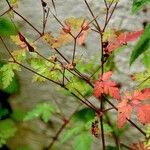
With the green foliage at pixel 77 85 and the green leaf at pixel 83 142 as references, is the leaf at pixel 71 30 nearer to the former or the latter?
the green foliage at pixel 77 85

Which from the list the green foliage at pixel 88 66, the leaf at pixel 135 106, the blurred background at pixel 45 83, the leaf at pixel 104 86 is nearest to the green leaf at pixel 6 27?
the blurred background at pixel 45 83

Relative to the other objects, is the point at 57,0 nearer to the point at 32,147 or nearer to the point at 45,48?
the point at 45,48

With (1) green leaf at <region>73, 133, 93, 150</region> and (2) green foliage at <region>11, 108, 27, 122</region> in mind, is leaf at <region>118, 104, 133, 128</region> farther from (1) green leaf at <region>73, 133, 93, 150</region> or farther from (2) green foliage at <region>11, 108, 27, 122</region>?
(2) green foliage at <region>11, 108, 27, 122</region>

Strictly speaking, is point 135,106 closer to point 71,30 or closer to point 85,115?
point 71,30

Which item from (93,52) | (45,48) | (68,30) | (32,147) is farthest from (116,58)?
(32,147)

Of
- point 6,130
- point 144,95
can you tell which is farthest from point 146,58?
point 6,130
